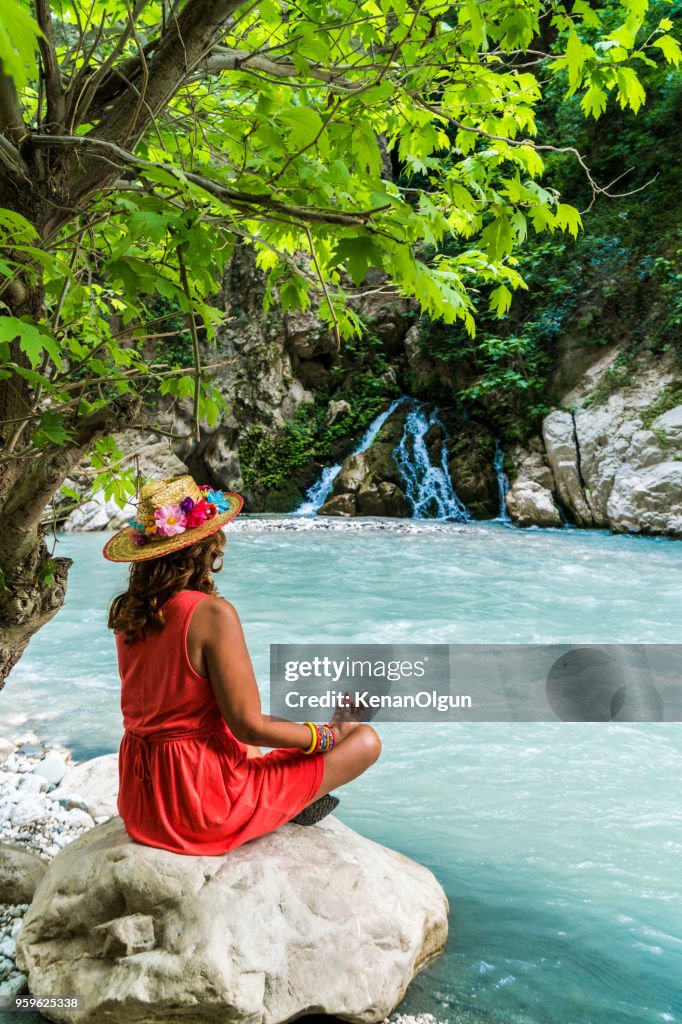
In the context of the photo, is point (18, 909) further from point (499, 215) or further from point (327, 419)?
point (327, 419)

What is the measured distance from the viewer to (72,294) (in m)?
2.70

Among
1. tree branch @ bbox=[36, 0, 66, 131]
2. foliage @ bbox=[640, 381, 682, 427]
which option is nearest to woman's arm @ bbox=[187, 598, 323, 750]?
tree branch @ bbox=[36, 0, 66, 131]

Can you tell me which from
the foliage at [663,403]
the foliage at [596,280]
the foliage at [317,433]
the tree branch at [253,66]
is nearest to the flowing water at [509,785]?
the tree branch at [253,66]

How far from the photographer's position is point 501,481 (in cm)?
1426

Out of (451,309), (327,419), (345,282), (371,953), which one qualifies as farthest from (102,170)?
(327,419)

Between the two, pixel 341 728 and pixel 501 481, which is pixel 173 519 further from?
pixel 501 481

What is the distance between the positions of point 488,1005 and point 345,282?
15.0 meters

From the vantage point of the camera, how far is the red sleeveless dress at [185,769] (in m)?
2.06

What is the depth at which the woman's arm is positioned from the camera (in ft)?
6.70

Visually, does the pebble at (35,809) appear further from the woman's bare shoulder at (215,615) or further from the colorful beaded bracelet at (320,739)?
the woman's bare shoulder at (215,615)

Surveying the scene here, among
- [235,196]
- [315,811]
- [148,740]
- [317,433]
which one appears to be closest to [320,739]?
[315,811]

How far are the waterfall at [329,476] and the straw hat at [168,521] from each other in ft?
44.3

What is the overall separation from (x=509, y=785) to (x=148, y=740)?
2.21m

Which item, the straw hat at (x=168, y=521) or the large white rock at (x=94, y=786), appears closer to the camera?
the straw hat at (x=168, y=521)
